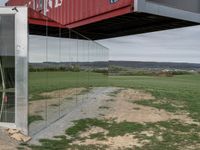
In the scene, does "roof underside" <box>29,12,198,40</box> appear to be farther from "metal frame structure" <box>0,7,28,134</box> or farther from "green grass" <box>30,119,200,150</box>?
"green grass" <box>30,119,200,150</box>

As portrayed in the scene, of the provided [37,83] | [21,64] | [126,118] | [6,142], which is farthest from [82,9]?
[6,142]

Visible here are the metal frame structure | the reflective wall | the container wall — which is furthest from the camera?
the container wall

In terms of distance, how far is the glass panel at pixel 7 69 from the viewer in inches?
362

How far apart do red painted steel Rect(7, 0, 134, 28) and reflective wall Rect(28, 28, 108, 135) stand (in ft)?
3.39

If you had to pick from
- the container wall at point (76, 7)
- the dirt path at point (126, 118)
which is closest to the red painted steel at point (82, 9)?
the container wall at point (76, 7)

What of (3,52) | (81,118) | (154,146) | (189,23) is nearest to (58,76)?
(81,118)

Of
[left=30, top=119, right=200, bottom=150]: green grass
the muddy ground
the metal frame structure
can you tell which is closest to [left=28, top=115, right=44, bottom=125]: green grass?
the metal frame structure

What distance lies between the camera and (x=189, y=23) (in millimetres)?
17047

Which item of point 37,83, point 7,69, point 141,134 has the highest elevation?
point 7,69

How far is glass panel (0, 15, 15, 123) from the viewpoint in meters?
9.20

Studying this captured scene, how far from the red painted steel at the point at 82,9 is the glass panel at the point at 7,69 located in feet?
17.5

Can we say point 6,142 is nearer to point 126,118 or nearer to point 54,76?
point 54,76

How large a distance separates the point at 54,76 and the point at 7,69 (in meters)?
1.98

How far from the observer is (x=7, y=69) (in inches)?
370
